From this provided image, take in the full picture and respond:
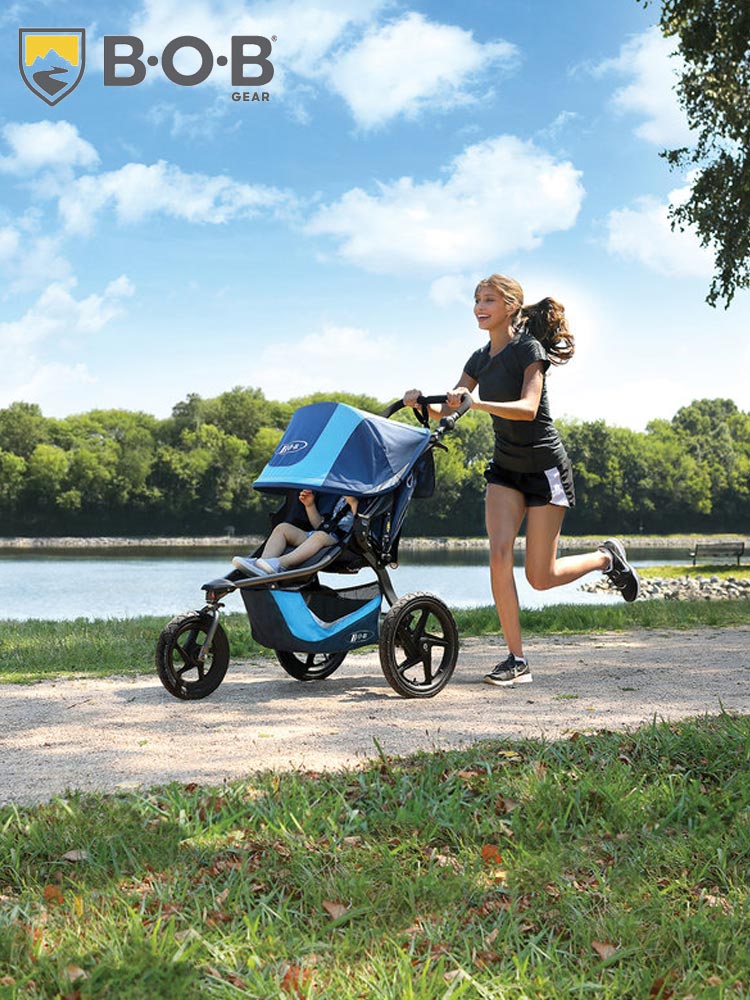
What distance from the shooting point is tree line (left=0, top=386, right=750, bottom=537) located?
325 ft

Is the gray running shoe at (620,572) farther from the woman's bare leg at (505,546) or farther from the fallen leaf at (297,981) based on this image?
the fallen leaf at (297,981)

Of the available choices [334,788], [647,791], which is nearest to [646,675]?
[647,791]

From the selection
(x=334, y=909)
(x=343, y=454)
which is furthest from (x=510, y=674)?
(x=334, y=909)

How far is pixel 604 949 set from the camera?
9.45ft

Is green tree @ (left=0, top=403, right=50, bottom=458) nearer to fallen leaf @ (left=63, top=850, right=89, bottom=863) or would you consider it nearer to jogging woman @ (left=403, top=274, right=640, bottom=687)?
jogging woman @ (left=403, top=274, right=640, bottom=687)

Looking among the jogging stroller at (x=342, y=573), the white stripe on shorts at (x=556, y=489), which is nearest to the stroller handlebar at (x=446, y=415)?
the jogging stroller at (x=342, y=573)

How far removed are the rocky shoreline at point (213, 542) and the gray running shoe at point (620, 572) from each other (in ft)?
253

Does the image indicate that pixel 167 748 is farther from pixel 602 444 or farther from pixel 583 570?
pixel 602 444

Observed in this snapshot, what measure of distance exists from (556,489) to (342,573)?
1.38 m

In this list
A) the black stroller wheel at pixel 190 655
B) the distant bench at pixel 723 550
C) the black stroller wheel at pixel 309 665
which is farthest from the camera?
the distant bench at pixel 723 550

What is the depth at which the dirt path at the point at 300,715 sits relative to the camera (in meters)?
4.42

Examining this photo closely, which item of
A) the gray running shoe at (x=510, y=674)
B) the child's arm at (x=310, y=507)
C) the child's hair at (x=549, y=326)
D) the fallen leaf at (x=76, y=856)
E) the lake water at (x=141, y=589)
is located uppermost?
the child's hair at (x=549, y=326)

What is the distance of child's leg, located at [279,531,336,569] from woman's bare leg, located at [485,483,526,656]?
1.00 meters

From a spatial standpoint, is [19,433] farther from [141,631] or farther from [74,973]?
[74,973]
